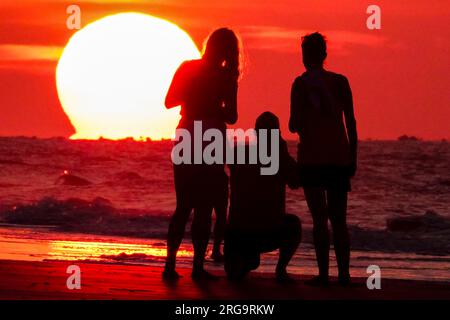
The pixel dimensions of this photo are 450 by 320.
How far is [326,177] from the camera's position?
8211 millimetres

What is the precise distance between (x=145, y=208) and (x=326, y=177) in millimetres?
23481

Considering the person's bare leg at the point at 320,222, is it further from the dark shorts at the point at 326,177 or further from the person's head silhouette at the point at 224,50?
the person's head silhouette at the point at 224,50

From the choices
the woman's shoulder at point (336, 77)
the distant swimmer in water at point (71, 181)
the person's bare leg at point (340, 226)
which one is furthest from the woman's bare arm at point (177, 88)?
the distant swimmer in water at point (71, 181)

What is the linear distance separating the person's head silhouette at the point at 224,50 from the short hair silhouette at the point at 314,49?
1.76 feet

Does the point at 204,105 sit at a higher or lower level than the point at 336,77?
lower

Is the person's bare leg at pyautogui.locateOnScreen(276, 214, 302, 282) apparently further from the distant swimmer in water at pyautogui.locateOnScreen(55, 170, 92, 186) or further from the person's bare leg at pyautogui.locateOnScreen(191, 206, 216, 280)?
the distant swimmer in water at pyautogui.locateOnScreen(55, 170, 92, 186)

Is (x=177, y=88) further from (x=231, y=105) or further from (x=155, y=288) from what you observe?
(x=155, y=288)

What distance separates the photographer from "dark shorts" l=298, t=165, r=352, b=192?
8211 millimetres

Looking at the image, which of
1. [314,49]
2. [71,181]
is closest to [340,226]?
[314,49]

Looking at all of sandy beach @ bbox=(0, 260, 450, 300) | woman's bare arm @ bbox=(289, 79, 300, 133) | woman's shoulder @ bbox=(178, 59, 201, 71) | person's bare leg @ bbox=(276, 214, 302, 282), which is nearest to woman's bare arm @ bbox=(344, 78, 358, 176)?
woman's bare arm @ bbox=(289, 79, 300, 133)

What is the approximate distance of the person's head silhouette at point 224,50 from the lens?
27.4 feet

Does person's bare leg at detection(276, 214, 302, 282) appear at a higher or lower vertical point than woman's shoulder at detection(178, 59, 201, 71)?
lower

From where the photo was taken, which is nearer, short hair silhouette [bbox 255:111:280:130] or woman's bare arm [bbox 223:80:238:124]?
short hair silhouette [bbox 255:111:280:130]
